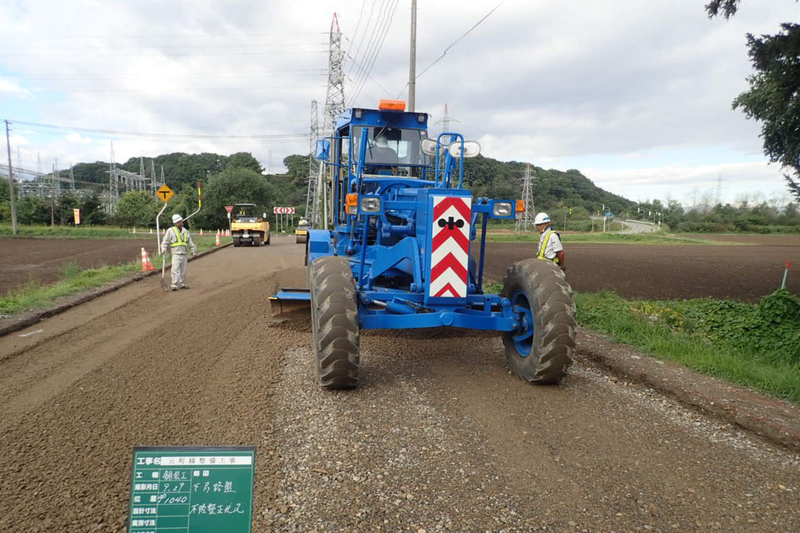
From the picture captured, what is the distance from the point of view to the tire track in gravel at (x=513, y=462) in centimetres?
312

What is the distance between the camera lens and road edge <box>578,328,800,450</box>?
4.36m

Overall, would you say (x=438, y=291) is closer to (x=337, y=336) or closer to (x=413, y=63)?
(x=337, y=336)

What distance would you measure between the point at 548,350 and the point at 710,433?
1.47m

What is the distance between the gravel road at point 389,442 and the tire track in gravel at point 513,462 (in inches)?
0.6

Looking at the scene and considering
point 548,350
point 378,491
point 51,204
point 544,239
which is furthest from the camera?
point 51,204

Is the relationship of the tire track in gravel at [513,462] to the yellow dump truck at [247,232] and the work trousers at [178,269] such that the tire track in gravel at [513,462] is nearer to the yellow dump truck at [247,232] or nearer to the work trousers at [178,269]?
the work trousers at [178,269]

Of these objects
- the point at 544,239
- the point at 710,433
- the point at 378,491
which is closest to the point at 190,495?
the point at 378,491

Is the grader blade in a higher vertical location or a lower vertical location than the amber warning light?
lower

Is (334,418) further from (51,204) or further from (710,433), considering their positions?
(51,204)

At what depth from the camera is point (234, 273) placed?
15148 millimetres

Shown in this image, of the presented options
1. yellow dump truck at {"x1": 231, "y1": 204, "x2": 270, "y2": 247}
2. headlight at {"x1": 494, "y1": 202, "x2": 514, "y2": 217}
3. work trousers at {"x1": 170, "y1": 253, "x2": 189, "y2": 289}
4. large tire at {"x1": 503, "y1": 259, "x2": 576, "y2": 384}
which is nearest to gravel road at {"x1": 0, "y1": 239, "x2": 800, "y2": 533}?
large tire at {"x1": 503, "y1": 259, "x2": 576, "y2": 384}

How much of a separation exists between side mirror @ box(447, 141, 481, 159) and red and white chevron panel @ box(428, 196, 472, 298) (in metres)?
0.69

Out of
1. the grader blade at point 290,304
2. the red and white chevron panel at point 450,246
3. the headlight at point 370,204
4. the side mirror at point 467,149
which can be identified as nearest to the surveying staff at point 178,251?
the grader blade at point 290,304

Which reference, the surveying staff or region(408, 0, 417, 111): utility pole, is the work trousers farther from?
region(408, 0, 417, 111): utility pole
